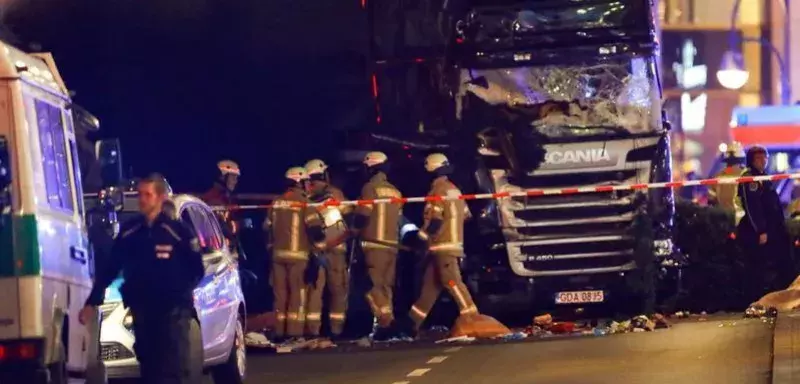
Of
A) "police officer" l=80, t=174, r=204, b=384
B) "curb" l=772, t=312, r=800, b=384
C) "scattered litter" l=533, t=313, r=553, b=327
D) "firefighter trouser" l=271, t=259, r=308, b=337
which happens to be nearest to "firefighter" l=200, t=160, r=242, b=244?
"firefighter trouser" l=271, t=259, r=308, b=337

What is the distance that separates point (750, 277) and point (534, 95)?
10.1ft

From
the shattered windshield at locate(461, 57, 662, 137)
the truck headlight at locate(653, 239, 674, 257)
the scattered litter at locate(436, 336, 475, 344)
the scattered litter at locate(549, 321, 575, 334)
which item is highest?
the shattered windshield at locate(461, 57, 662, 137)

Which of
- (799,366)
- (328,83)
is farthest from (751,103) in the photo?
(799,366)

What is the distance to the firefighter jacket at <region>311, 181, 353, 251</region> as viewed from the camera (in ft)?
59.4

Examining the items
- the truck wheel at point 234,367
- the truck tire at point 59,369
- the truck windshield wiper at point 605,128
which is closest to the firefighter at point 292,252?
the truck windshield wiper at point 605,128

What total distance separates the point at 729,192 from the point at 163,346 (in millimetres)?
11929

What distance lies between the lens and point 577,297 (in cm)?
1798

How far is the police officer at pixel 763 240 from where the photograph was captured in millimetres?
18500

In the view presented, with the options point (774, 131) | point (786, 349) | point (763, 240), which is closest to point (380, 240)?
point (763, 240)

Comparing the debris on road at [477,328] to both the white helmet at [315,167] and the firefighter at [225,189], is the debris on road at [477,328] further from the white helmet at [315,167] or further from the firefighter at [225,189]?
the firefighter at [225,189]

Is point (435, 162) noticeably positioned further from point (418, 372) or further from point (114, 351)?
point (114, 351)

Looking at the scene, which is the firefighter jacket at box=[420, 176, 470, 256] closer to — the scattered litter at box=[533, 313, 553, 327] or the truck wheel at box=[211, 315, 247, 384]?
the scattered litter at box=[533, 313, 553, 327]

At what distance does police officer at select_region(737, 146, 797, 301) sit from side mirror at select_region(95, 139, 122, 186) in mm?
8530

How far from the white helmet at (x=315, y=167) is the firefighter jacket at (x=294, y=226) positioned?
286mm
